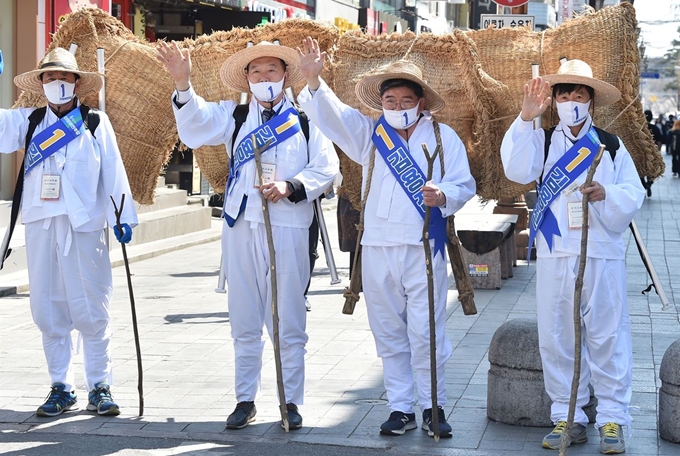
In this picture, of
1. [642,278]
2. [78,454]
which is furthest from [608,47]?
[642,278]

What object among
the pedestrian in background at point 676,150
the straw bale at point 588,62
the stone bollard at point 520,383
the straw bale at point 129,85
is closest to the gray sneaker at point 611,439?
the stone bollard at point 520,383

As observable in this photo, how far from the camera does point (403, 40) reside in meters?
7.17

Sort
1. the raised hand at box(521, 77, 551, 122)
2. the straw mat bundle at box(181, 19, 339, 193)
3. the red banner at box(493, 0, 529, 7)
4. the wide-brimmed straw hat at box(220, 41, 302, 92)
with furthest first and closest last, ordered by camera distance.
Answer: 1. the red banner at box(493, 0, 529, 7)
2. the straw mat bundle at box(181, 19, 339, 193)
3. the wide-brimmed straw hat at box(220, 41, 302, 92)
4. the raised hand at box(521, 77, 551, 122)

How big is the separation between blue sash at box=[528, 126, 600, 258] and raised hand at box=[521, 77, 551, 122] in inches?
11.3

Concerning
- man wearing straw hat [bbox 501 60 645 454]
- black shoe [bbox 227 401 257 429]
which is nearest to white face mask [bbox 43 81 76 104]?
black shoe [bbox 227 401 257 429]

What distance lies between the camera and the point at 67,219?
6.74 m

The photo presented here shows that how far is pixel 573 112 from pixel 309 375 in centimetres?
286

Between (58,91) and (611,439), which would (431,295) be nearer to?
(611,439)

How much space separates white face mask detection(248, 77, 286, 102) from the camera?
21.5 feet

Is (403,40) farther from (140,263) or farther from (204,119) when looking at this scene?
(140,263)

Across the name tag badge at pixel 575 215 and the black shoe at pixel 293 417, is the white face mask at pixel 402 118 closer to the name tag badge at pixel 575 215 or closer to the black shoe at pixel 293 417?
the name tag badge at pixel 575 215

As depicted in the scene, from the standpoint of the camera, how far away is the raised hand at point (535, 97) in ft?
19.7

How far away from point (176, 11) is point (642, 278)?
11.0 m

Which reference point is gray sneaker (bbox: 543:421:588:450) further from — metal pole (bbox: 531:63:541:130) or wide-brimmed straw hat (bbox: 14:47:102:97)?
wide-brimmed straw hat (bbox: 14:47:102:97)
